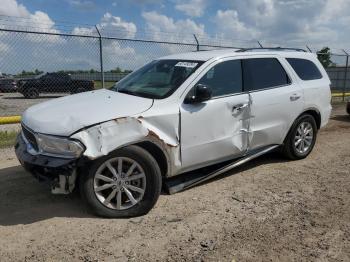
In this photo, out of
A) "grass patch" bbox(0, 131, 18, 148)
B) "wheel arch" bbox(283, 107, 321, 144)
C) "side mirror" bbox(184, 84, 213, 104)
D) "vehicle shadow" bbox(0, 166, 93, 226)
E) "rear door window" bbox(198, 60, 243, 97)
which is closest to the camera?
"vehicle shadow" bbox(0, 166, 93, 226)

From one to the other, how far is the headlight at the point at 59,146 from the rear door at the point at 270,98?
257cm

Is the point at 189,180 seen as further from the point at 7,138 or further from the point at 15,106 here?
the point at 15,106

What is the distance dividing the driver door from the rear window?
1399 millimetres

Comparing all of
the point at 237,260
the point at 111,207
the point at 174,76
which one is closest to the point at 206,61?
the point at 174,76

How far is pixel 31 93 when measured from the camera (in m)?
21.1

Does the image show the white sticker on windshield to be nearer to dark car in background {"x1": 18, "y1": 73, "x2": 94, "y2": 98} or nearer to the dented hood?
the dented hood

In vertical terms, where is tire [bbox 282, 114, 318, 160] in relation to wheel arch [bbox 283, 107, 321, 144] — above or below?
below

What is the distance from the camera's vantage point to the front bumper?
3980 mm

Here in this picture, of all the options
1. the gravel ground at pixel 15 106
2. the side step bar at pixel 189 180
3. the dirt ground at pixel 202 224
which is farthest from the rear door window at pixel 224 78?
the gravel ground at pixel 15 106

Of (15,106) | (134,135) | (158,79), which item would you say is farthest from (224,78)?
(15,106)

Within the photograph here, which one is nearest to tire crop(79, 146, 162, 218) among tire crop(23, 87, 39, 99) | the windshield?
the windshield

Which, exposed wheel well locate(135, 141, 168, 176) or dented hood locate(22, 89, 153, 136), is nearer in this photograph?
dented hood locate(22, 89, 153, 136)

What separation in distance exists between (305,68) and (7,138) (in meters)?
5.95

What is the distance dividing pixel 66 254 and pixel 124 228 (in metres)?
0.70
